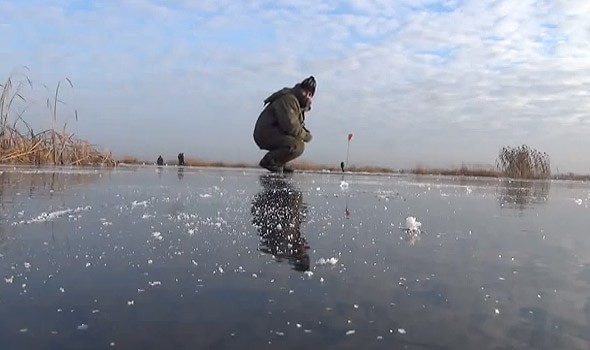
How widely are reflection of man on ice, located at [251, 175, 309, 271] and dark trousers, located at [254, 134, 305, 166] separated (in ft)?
19.6

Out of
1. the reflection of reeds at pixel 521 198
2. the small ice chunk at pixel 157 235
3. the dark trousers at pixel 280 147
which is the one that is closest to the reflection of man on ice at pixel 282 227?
the small ice chunk at pixel 157 235

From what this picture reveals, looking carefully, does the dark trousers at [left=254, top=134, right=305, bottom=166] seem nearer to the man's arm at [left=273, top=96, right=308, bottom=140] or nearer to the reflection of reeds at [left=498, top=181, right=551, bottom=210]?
the man's arm at [left=273, top=96, right=308, bottom=140]

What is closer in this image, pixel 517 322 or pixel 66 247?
pixel 517 322

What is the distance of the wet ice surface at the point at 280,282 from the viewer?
150 centimetres

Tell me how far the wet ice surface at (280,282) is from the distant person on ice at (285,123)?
7585mm

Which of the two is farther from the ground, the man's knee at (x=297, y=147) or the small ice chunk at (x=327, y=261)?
the man's knee at (x=297, y=147)

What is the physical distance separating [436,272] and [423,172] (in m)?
21.4

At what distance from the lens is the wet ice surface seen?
1497 mm

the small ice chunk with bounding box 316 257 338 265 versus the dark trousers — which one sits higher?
the dark trousers

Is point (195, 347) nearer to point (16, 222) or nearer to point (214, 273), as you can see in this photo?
point (214, 273)

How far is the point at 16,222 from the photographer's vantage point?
3215 millimetres

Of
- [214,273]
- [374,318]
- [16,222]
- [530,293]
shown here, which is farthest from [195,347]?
[16,222]

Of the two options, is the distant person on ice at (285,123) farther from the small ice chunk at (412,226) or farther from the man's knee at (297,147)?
the small ice chunk at (412,226)

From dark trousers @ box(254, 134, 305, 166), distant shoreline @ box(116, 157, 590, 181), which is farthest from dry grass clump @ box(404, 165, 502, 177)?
dark trousers @ box(254, 134, 305, 166)
